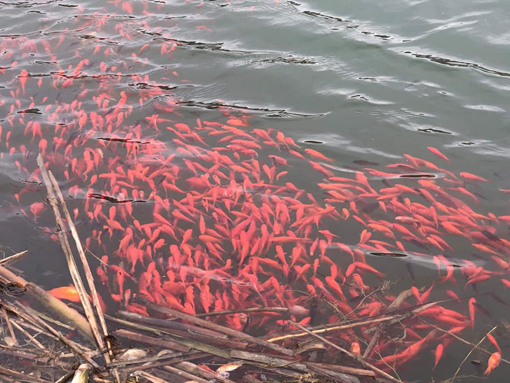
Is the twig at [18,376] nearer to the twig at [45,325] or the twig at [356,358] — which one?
the twig at [45,325]

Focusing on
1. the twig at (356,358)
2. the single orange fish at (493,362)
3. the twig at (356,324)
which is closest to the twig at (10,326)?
the twig at (356,324)

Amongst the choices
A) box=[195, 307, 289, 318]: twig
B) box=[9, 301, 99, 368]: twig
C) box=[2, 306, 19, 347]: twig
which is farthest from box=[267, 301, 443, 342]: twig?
box=[2, 306, 19, 347]: twig

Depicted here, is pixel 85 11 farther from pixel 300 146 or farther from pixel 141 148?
pixel 300 146

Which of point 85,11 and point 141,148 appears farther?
point 85,11

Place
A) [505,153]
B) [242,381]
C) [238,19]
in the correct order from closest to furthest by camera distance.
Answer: [242,381] < [505,153] < [238,19]

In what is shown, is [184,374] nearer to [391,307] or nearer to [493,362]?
[391,307]

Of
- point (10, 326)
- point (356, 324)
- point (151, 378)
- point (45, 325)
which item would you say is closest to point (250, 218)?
point (356, 324)

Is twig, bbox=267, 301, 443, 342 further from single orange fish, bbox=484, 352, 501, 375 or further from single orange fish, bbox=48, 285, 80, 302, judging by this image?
single orange fish, bbox=48, 285, 80, 302

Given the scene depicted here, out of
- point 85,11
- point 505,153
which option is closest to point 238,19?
point 85,11

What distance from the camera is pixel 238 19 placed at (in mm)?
7816

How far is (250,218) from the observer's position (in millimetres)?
4473

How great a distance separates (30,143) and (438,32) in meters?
5.78

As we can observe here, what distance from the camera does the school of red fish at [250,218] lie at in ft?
12.5

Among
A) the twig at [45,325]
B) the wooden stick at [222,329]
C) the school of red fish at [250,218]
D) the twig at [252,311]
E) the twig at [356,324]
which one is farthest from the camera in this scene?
the school of red fish at [250,218]
